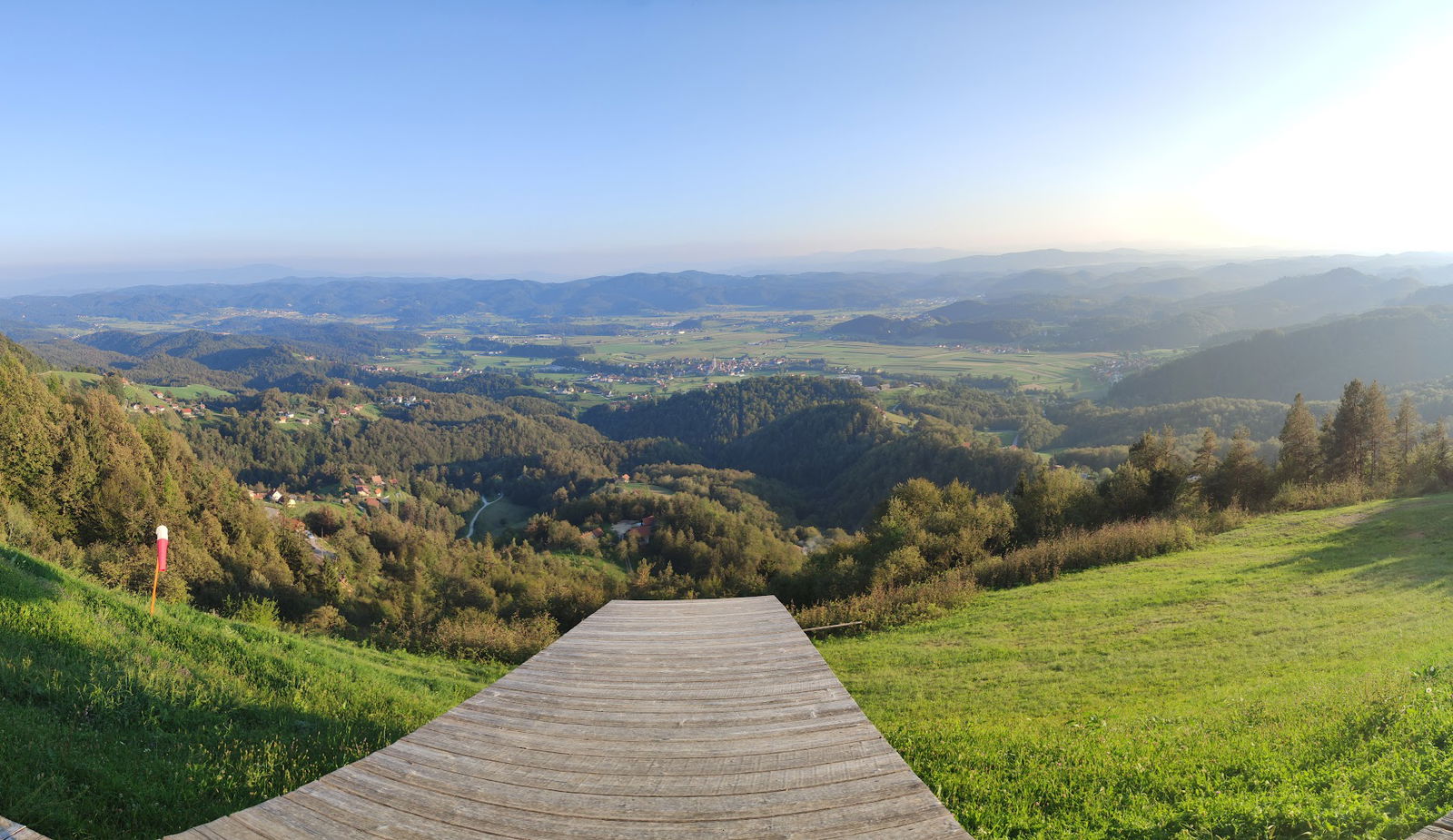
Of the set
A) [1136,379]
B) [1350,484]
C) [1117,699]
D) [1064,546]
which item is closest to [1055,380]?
[1136,379]

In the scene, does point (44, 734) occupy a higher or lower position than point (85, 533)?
higher

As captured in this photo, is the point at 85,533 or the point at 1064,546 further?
the point at 85,533

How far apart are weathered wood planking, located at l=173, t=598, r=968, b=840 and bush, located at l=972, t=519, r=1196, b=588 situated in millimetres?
10806

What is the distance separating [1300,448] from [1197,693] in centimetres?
2714

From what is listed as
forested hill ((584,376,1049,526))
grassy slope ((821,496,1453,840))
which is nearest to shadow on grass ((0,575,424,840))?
grassy slope ((821,496,1453,840))

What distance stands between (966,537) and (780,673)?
12.5 meters

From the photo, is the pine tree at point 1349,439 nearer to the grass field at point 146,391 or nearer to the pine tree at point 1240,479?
the pine tree at point 1240,479

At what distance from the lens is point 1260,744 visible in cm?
549

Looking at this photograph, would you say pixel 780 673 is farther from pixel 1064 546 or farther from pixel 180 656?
pixel 1064 546

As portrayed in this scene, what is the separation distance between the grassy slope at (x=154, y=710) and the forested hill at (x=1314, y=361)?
129 metres

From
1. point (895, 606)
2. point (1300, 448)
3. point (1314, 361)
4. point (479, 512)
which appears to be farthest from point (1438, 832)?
point (1314, 361)

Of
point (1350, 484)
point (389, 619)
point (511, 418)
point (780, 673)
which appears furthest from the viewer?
point (511, 418)

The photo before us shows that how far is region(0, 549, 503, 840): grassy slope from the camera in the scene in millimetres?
4402

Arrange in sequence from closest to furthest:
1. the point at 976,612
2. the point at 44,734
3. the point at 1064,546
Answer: the point at 44,734 < the point at 976,612 < the point at 1064,546
